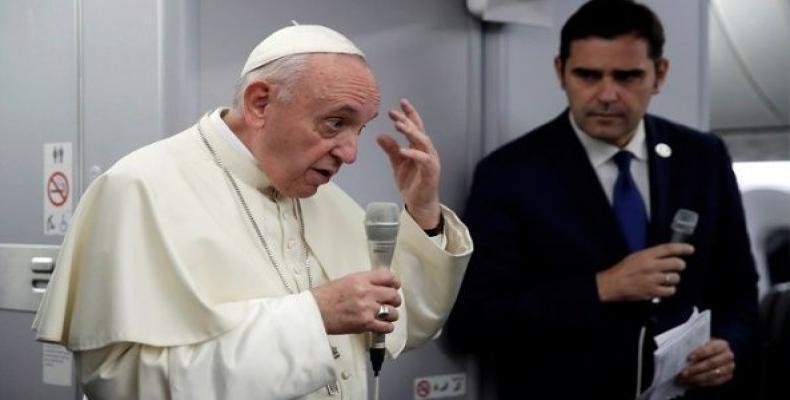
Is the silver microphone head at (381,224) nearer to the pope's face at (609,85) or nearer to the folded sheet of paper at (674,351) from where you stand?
the folded sheet of paper at (674,351)

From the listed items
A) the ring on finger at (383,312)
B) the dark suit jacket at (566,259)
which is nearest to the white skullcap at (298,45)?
the ring on finger at (383,312)

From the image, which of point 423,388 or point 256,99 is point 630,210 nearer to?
point 423,388

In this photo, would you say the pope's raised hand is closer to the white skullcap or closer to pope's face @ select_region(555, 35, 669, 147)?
the white skullcap

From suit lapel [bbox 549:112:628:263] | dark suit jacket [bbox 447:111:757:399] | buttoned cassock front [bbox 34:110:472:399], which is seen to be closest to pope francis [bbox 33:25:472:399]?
buttoned cassock front [bbox 34:110:472:399]

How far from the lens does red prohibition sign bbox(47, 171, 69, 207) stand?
9.81 ft

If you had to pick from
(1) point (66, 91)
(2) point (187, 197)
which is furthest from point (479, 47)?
(2) point (187, 197)

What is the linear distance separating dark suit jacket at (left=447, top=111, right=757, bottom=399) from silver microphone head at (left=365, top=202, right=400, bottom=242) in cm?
108

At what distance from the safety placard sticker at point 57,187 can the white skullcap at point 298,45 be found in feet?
2.75

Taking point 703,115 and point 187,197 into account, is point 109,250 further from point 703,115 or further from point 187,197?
point 703,115

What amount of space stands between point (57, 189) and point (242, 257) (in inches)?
39.5

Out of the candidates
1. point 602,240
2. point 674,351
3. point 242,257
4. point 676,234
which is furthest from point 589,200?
point 242,257

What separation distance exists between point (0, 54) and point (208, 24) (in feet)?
2.45

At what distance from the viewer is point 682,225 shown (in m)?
3.08

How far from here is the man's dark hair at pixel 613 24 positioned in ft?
10.9
